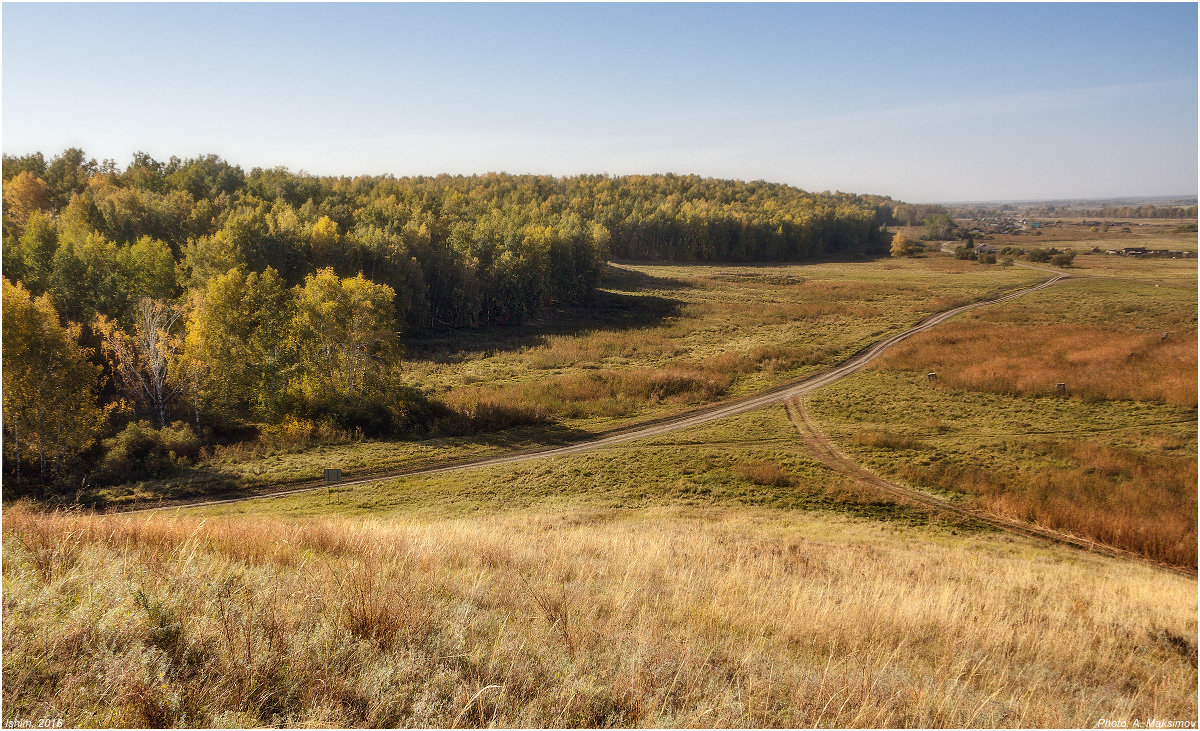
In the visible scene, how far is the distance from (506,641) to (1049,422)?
37.1 m

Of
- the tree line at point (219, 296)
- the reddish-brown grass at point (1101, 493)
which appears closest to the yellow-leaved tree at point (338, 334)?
the tree line at point (219, 296)

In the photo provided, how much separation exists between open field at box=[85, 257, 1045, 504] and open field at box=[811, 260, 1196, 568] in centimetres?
793

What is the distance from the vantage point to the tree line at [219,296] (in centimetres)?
2575

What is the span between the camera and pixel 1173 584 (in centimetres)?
1584

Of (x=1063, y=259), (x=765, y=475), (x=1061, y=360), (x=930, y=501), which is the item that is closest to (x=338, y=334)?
(x=765, y=475)

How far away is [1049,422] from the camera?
32062 millimetres

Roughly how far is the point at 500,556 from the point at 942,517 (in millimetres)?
19372

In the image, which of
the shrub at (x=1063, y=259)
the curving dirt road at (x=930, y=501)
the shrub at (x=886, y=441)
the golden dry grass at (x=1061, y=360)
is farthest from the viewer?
the shrub at (x=1063, y=259)

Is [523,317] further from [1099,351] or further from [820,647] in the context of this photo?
[820,647]

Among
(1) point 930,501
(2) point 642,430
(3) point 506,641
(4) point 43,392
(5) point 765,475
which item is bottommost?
(1) point 930,501

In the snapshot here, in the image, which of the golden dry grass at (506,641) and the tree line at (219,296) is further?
the tree line at (219,296)

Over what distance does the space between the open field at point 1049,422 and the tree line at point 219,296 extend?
27229 millimetres

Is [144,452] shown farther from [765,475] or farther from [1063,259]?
[1063,259]

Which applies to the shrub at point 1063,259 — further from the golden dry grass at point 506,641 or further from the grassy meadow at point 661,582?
the golden dry grass at point 506,641
